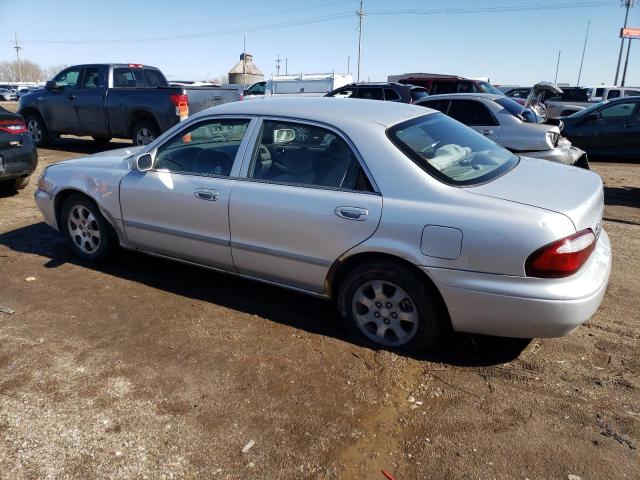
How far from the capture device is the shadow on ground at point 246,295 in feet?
11.2

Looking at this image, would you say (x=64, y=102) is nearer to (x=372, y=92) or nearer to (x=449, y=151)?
(x=372, y=92)

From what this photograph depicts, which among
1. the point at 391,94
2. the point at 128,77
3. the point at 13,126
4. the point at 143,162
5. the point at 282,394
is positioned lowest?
the point at 282,394

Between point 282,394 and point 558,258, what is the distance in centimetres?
173

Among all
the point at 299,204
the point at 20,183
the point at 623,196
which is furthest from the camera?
the point at 623,196

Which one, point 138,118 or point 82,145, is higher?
point 138,118

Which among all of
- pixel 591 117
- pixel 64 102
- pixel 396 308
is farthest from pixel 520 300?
pixel 64 102

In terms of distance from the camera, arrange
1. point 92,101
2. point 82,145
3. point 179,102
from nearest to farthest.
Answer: point 179,102 → point 92,101 → point 82,145

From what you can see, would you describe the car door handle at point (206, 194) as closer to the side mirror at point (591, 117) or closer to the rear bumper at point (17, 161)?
the rear bumper at point (17, 161)

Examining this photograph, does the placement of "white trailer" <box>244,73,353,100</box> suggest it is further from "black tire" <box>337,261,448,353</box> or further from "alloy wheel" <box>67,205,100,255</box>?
"black tire" <box>337,261,448,353</box>

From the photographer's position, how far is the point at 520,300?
283cm

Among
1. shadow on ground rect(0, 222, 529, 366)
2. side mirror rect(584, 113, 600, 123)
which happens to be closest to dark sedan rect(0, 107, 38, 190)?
shadow on ground rect(0, 222, 529, 366)

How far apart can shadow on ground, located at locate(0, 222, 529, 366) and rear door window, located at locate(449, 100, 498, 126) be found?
5.82 meters

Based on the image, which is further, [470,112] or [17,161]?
[470,112]

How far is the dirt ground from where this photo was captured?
7.95 ft
